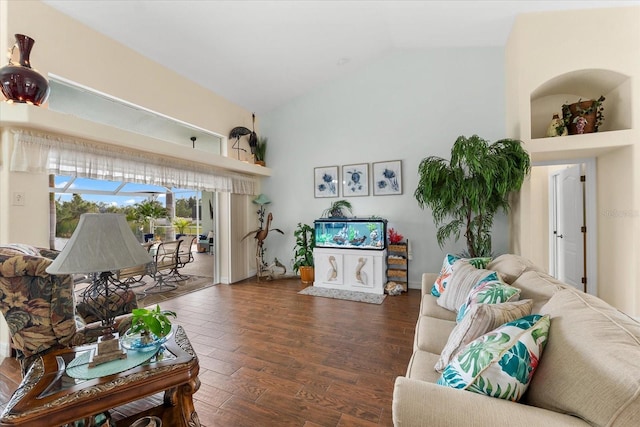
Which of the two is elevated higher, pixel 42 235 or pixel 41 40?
pixel 41 40

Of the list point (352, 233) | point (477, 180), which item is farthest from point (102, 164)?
point (477, 180)

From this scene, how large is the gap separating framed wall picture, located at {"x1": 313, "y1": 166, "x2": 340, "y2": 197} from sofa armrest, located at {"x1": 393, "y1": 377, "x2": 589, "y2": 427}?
3.85 metres

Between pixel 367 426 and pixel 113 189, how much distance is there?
12.9ft

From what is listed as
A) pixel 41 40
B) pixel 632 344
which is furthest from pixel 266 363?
pixel 41 40

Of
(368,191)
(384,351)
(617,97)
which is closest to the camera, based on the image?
(384,351)

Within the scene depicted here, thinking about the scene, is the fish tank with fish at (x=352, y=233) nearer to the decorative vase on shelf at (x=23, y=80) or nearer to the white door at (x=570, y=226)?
the white door at (x=570, y=226)

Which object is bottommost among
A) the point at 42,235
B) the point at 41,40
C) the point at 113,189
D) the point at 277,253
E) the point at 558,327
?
the point at 277,253

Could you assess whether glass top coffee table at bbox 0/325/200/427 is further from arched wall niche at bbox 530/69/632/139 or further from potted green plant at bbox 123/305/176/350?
arched wall niche at bbox 530/69/632/139

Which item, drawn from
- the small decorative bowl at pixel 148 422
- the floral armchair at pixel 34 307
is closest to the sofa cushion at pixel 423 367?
the small decorative bowl at pixel 148 422

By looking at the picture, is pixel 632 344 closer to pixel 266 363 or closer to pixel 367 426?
pixel 367 426

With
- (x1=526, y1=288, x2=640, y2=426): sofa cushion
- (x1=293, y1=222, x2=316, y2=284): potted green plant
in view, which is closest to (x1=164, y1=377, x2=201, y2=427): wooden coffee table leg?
(x1=526, y1=288, x2=640, y2=426): sofa cushion

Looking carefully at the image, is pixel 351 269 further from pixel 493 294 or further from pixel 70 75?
pixel 70 75

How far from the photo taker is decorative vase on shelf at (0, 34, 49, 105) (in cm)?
206

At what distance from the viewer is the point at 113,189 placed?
3543 mm
